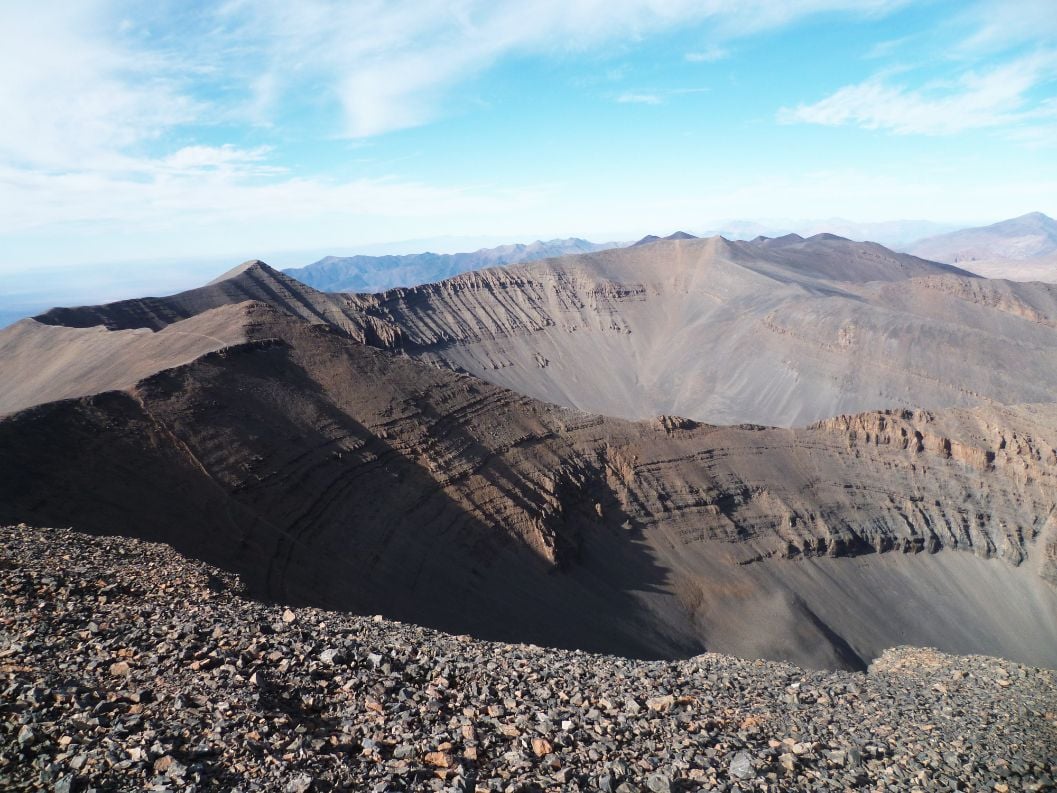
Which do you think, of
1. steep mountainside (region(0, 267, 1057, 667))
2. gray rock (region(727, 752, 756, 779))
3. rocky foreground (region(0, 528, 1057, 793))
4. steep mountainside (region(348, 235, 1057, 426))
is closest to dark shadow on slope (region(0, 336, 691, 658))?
steep mountainside (region(0, 267, 1057, 667))

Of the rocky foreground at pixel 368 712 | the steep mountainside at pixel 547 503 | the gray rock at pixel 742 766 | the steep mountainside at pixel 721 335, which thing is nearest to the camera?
the rocky foreground at pixel 368 712

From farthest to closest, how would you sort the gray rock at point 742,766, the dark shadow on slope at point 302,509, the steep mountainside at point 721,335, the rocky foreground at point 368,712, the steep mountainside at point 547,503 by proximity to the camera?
the steep mountainside at point 721,335 → the steep mountainside at point 547,503 → the dark shadow on slope at point 302,509 → the gray rock at point 742,766 → the rocky foreground at point 368,712

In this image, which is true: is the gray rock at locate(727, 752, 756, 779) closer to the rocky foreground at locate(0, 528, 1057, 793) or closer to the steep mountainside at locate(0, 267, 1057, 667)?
the rocky foreground at locate(0, 528, 1057, 793)

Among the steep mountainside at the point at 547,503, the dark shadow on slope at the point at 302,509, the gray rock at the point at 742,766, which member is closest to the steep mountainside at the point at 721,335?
the steep mountainside at the point at 547,503

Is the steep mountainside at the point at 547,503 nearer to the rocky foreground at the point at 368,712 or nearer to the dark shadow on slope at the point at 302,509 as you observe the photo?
the dark shadow on slope at the point at 302,509

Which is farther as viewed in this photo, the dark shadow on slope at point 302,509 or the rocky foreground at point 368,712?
the dark shadow on slope at point 302,509

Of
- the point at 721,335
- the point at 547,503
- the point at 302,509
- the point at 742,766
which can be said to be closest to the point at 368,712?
the point at 742,766

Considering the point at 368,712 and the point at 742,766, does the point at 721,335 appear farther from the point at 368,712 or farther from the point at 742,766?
the point at 368,712
